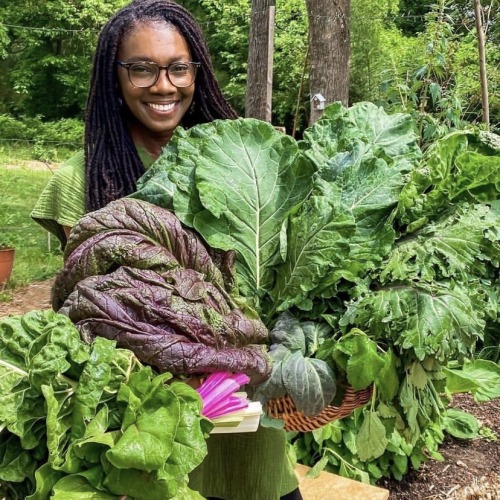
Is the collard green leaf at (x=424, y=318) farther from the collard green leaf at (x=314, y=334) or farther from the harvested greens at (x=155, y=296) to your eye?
the harvested greens at (x=155, y=296)

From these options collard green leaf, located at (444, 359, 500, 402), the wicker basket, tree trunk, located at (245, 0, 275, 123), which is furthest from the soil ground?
tree trunk, located at (245, 0, 275, 123)

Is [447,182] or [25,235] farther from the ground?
[447,182]

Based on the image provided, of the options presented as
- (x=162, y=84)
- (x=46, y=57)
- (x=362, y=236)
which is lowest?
(x=46, y=57)

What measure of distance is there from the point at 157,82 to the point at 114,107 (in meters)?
0.17

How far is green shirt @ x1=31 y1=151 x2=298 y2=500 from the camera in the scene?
1.92 meters

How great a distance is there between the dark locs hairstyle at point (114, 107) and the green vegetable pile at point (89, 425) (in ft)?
2.38

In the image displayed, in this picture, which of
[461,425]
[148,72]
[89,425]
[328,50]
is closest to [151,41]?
[148,72]

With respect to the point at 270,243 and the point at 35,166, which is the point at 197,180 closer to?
the point at 270,243

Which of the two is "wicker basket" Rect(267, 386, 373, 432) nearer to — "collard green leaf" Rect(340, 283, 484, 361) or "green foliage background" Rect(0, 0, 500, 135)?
"collard green leaf" Rect(340, 283, 484, 361)

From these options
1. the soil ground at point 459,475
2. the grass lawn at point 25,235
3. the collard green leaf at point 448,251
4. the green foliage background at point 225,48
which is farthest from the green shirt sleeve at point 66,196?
the green foliage background at point 225,48

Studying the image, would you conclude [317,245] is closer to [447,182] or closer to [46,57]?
[447,182]

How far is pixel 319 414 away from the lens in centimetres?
154

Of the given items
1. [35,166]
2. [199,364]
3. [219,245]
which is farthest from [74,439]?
[35,166]

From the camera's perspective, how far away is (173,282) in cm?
139
